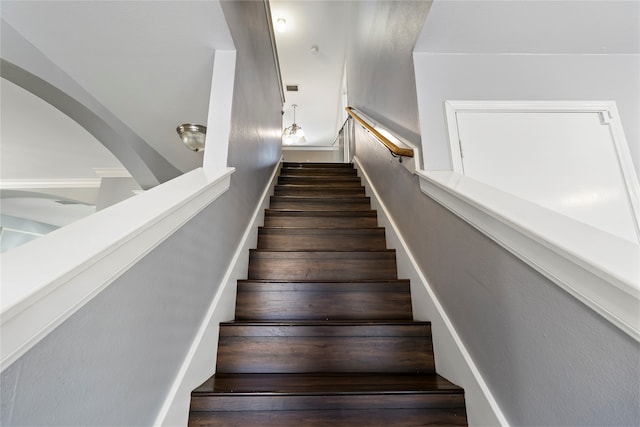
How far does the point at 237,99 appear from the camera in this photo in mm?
1549

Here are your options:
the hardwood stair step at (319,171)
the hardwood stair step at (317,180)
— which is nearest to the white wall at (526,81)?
the hardwood stair step at (317,180)

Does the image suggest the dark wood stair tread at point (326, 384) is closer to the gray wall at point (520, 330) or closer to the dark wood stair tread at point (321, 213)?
the gray wall at point (520, 330)

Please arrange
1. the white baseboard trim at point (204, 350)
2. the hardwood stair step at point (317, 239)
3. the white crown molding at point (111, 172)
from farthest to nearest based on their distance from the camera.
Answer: the white crown molding at point (111, 172) < the hardwood stair step at point (317, 239) < the white baseboard trim at point (204, 350)

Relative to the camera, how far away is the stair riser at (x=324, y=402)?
960mm

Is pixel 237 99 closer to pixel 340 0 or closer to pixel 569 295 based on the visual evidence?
pixel 569 295

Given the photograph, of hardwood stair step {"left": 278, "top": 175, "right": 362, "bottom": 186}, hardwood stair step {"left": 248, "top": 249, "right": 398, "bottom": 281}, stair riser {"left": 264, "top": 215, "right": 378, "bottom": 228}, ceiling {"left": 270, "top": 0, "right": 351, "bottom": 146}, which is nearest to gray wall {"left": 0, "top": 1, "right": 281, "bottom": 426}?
hardwood stair step {"left": 248, "top": 249, "right": 398, "bottom": 281}

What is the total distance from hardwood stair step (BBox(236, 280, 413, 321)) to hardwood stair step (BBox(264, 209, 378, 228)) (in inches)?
32.2

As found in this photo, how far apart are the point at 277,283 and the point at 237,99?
1060 mm

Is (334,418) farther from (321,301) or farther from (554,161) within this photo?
(554,161)

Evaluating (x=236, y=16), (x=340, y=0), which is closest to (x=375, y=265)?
(x=236, y=16)

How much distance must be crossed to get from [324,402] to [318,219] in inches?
56.6

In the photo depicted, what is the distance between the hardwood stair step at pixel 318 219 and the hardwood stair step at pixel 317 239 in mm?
226

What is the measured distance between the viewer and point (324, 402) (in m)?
0.97

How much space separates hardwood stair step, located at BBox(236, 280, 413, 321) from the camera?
144cm
